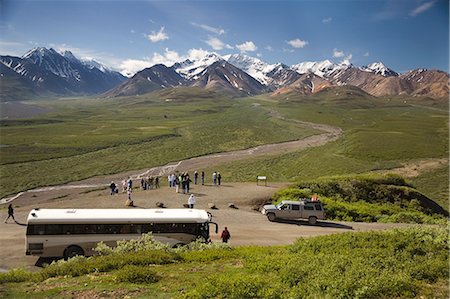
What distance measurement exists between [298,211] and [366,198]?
13305mm

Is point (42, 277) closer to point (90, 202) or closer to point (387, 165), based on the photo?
point (90, 202)

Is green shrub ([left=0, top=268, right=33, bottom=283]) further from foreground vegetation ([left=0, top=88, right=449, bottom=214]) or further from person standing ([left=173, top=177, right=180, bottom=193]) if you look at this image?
foreground vegetation ([left=0, top=88, right=449, bottom=214])

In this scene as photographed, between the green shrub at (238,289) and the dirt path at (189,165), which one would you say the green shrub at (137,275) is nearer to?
the green shrub at (238,289)

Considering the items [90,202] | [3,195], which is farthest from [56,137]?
[90,202]

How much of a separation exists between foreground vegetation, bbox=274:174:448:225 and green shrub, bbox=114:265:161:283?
85.1 ft

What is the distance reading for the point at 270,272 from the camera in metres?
16.9

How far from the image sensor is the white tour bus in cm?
2502

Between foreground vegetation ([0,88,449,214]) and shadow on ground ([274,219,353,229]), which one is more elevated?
foreground vegetation ([0,88,449,214])

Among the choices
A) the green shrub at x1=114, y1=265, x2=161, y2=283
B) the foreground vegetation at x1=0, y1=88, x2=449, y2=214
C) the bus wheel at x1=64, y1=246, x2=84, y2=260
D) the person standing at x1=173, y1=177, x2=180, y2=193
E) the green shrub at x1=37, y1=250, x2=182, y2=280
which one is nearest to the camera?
the green shrub at x1=114, y1=265, x2=161, y2=283

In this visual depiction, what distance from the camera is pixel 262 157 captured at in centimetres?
8656

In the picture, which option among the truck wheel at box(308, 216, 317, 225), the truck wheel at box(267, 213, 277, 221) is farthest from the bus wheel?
the truck wheel at box(308, 216, 317, 225)

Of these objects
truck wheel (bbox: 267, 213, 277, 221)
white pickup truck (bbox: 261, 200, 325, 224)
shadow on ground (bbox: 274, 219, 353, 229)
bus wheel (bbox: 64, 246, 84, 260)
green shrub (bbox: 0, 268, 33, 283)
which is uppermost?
white pickup truck (bbox: 261, 200, 325, 224)

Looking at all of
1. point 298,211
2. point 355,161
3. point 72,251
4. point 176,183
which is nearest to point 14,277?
point 72,251

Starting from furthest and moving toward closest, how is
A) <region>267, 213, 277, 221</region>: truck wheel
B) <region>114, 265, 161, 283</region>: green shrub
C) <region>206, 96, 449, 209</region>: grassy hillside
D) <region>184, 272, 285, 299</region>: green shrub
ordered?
1. <region>206, 96, 449, 209</region>: grassy hillside
2. <region>267, 213, 277, 221</region>: truck wheel
3. <region>114, 265, 161, 283</region>: green shrub
4. <region>184, 272, 285, 299</region>: green shrub
